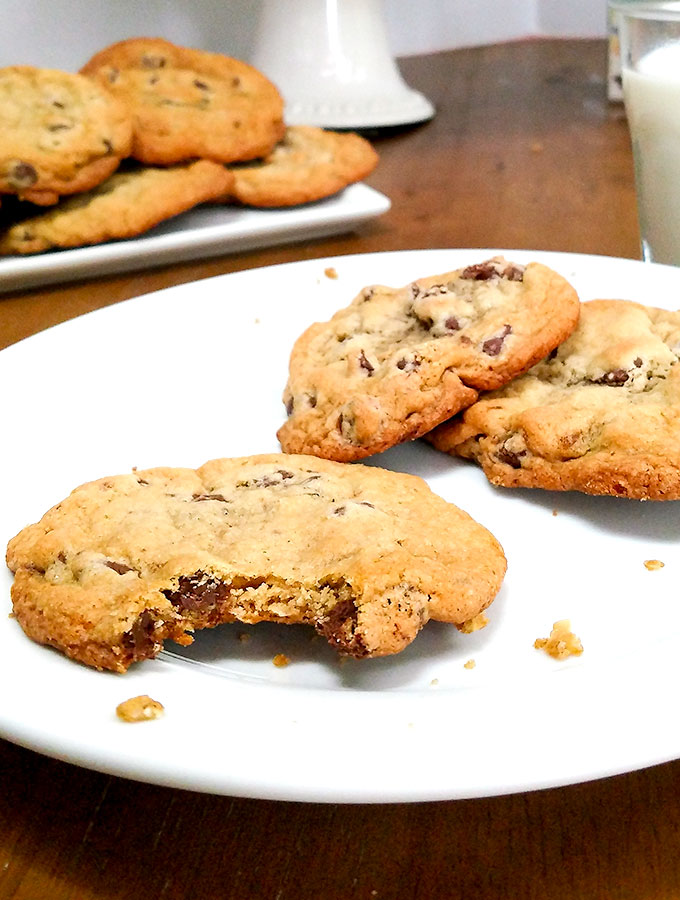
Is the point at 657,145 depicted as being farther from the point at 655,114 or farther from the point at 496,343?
the point at 496,343

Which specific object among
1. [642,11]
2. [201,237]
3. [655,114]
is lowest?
[201,237]

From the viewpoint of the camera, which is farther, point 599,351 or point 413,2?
point 413,2

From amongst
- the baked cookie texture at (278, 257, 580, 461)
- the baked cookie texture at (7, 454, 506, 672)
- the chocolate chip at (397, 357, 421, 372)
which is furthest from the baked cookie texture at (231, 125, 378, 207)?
the baked cookie texture at (7, 454, 506, 672)

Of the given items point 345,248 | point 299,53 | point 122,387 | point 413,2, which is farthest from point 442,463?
point 413,2

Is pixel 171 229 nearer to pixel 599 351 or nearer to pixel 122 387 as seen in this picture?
pixel 122 387

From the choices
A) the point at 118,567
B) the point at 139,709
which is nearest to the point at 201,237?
the point at 118,567

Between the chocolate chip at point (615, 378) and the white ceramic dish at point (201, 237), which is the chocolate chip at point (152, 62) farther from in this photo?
the chocolate chip at point (615, 378)
